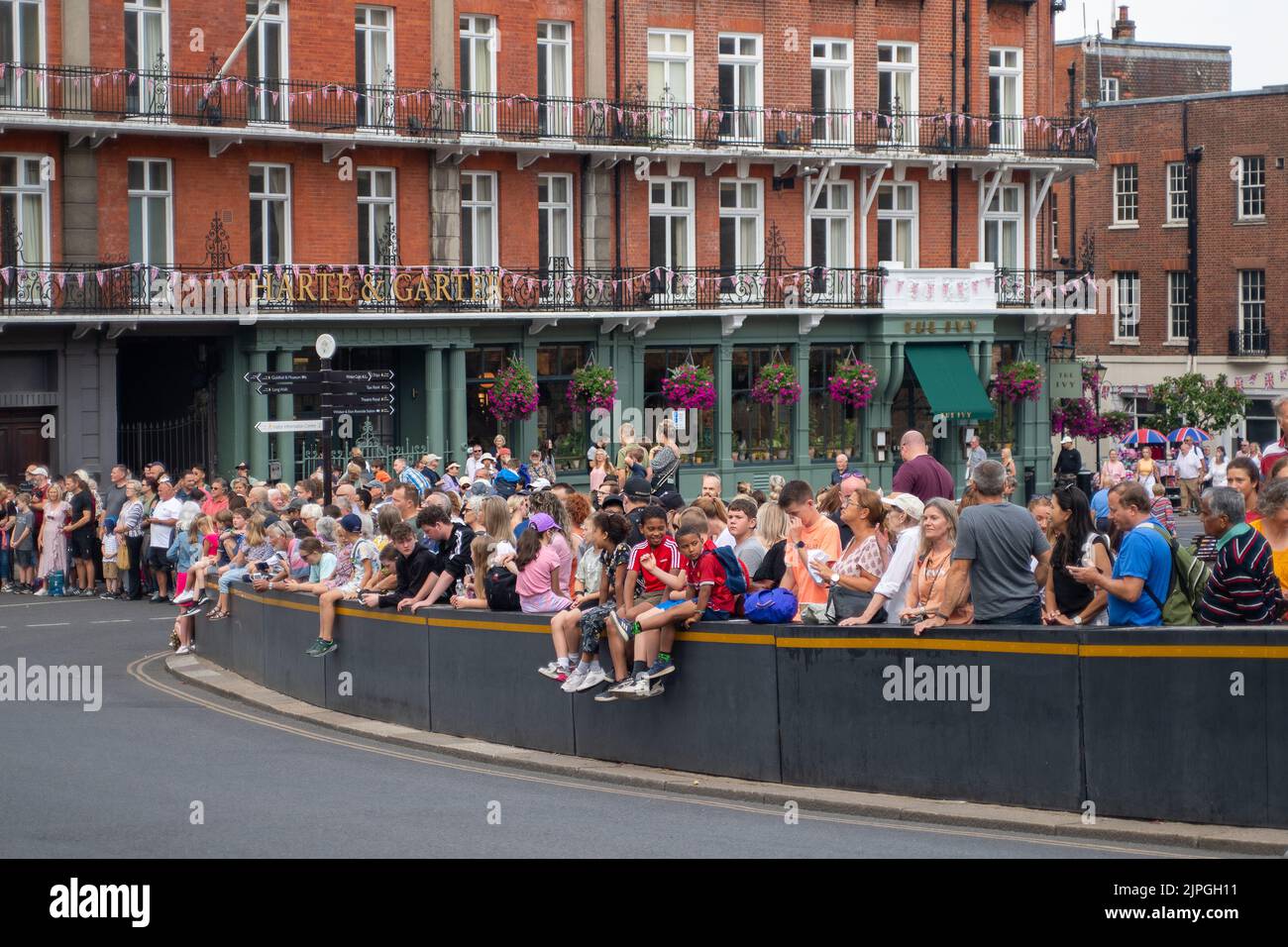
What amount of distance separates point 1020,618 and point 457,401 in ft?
92.1

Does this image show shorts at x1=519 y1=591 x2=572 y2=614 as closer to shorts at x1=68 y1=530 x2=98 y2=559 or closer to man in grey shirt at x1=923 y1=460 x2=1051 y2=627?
man in grey shirt at x1=923 y1=460 x2=1051 y2=627

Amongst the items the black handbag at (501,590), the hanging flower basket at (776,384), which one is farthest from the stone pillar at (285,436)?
the black handbag at (501,590)

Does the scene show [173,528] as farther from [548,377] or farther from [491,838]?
[491,838]

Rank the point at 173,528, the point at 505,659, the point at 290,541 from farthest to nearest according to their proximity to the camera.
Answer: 1. the point at 173,528
2. the point at 290,541
3. the point at 505,659

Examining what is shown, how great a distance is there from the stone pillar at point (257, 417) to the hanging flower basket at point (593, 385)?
6.69 m

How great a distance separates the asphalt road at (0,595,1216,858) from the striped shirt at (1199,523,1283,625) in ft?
4.92

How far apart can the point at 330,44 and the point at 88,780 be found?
1037 inches

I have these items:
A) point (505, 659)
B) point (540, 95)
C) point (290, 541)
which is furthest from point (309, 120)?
point (505, 659)

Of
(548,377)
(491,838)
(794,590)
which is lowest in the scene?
(491,838)

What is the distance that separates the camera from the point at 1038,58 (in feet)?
157

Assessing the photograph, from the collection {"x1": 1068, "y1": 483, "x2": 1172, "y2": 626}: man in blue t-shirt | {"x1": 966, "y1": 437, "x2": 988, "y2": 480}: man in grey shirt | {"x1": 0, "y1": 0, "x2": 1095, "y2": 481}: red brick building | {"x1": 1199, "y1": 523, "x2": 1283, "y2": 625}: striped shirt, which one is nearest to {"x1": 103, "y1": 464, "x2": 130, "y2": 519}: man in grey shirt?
{"x1": 0, "y1": 0, "x2": 1095, "y2": 481}: red brick building

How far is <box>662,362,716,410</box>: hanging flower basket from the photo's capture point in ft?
137

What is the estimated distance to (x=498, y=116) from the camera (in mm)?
40094

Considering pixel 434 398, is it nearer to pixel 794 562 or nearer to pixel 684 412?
pixel 684 412
